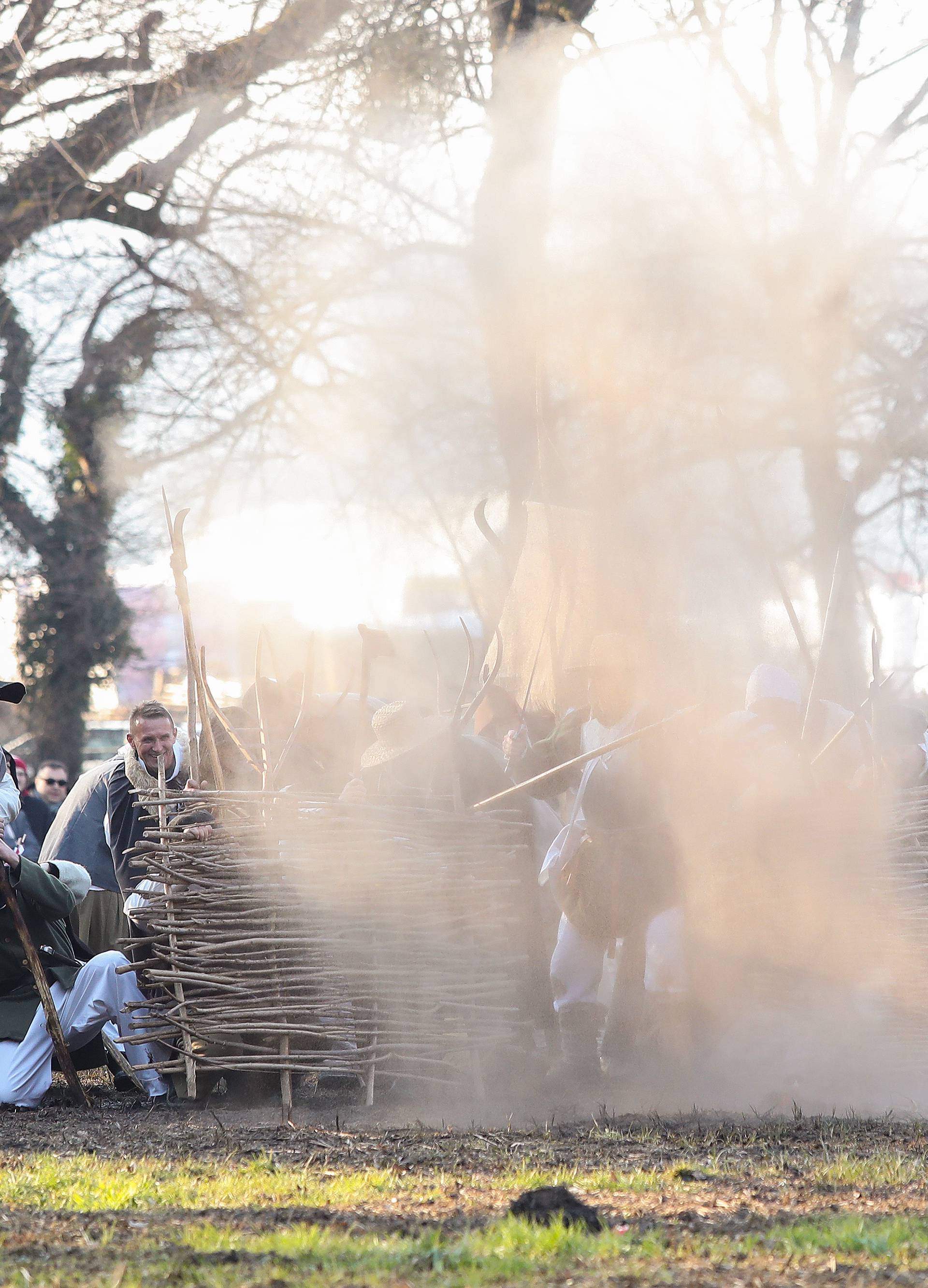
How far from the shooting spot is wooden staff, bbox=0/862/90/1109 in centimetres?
487

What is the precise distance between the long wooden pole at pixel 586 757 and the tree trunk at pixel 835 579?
518 millimetres

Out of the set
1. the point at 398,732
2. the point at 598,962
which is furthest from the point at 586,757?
the point at 598,962

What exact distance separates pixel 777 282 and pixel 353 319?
2875 mm

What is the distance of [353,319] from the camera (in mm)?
8344

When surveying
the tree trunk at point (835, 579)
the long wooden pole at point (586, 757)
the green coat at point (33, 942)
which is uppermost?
the tree trunk at point (835, 579)

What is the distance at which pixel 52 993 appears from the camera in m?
5.18

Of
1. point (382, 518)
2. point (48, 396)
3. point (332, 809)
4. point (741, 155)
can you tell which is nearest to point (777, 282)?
point (741, 155)

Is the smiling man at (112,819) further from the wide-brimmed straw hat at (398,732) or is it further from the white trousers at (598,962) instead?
the white trousers at (598,962)

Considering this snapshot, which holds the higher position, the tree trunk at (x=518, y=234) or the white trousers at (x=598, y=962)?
the tree trunk at (x=518, y=234)

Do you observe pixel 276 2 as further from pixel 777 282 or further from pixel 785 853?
pixel 785 853

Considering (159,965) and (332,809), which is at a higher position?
(332,809)

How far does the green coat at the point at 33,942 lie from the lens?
16.3ft

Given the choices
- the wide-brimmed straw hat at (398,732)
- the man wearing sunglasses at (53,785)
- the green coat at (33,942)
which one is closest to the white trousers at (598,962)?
the wide-brimmed straw hat at (398,732)

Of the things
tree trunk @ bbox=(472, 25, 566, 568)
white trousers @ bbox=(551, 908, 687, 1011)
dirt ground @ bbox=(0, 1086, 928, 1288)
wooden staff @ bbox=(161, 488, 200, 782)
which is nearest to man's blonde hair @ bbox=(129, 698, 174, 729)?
wooden staff @ bbox=(161, 488, 200, 782)
